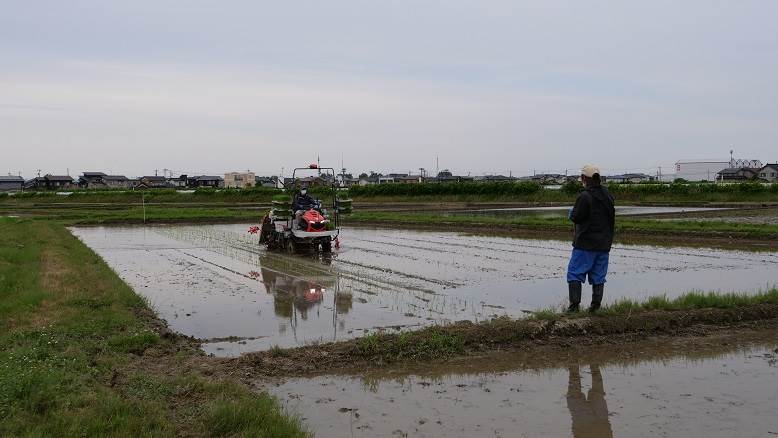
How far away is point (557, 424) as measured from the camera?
156 inches

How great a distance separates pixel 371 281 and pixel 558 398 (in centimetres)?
521

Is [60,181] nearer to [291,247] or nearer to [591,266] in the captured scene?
[291,247]

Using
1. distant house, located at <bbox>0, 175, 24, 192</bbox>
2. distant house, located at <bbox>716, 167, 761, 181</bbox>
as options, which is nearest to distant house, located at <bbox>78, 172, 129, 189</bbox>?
distant house, located at <bbox>0, 175, 24, 192</bbox>

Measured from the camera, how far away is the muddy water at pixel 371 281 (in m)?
6.73

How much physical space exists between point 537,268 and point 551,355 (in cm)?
529

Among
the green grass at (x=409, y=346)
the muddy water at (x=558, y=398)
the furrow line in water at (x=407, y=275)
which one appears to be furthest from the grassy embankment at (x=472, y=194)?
the green grass at (x=409, y=346)

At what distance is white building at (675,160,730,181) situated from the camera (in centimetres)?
6712

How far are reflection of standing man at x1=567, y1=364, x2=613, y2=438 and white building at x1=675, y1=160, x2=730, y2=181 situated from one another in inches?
2698

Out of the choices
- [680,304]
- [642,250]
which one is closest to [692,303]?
[680,304]

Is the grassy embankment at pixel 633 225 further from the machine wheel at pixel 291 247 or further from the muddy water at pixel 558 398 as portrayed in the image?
the muddy water at pixel 558 398

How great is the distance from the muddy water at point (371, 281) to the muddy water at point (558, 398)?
1.43m

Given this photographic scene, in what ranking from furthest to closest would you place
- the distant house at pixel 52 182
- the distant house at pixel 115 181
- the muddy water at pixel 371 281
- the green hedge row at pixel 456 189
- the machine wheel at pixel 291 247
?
the distant house at pixel 115 181 → the distant house at pixel 52 182 → the green hedge row at pixel 456 189 → the machine wheel at pixel 291 247 → the muddy water at pixel 371 281

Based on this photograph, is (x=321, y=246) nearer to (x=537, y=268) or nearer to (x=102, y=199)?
(x=537, y=268)

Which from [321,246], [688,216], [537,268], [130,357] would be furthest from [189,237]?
[688,216]
